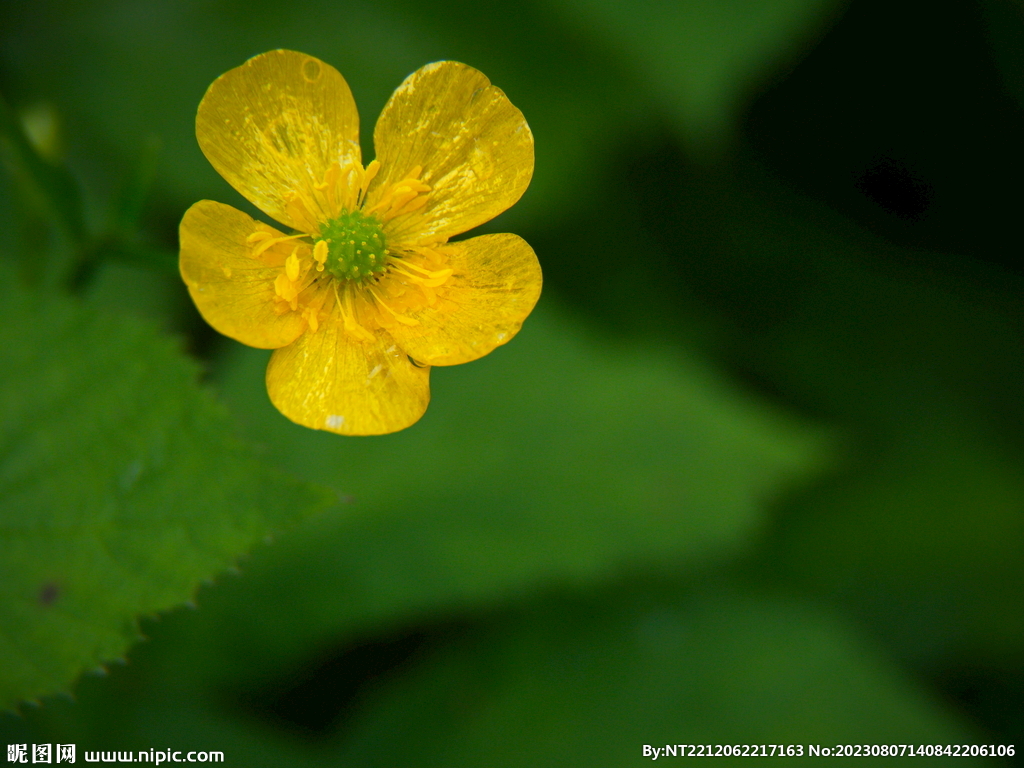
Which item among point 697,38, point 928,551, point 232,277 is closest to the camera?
point 232,277

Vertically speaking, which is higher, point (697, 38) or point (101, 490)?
point (697, 38)

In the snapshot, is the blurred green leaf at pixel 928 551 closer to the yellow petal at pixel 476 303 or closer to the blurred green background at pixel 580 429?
the blurred green background at pixel 580 429

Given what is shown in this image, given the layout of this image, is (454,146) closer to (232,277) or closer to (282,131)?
(282,131)

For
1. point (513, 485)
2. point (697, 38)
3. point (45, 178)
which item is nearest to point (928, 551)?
point (513, 485)

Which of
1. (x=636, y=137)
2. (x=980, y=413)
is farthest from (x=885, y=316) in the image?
(x=636, y=137)

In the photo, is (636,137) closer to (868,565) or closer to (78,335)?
(868,565)

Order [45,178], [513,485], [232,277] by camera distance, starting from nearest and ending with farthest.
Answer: [232,277]
[45,178]
[513,485]

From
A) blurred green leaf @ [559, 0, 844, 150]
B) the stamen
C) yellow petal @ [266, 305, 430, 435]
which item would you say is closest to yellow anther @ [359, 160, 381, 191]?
the stamen
